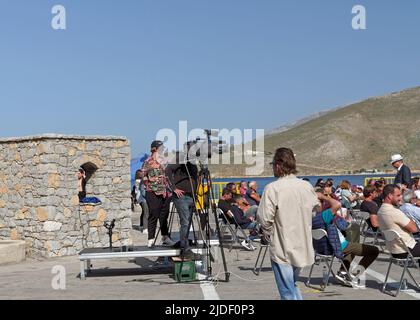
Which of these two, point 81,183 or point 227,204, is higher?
point 81,183

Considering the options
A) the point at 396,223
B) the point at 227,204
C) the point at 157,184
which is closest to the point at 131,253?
the point at 157,184

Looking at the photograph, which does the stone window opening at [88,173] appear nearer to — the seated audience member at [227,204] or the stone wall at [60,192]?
the stone wall at [60,192]

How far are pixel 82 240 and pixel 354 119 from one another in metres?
156

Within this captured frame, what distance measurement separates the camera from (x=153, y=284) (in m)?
9.80

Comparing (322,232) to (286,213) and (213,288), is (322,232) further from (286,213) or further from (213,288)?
(286,213)

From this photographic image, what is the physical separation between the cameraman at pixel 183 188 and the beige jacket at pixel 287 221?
389cm

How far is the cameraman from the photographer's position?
1016 cm

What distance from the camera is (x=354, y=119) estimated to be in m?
165

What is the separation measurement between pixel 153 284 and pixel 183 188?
149 centimetres

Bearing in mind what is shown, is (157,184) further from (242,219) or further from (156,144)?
(242,219)

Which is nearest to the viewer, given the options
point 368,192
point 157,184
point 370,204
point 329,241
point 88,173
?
point 329,241

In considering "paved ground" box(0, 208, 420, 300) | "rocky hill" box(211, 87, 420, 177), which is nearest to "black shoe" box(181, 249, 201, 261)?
"paved ground" box(0, 208, 420, 300)

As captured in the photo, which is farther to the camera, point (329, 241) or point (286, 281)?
A: point (329, 241)
